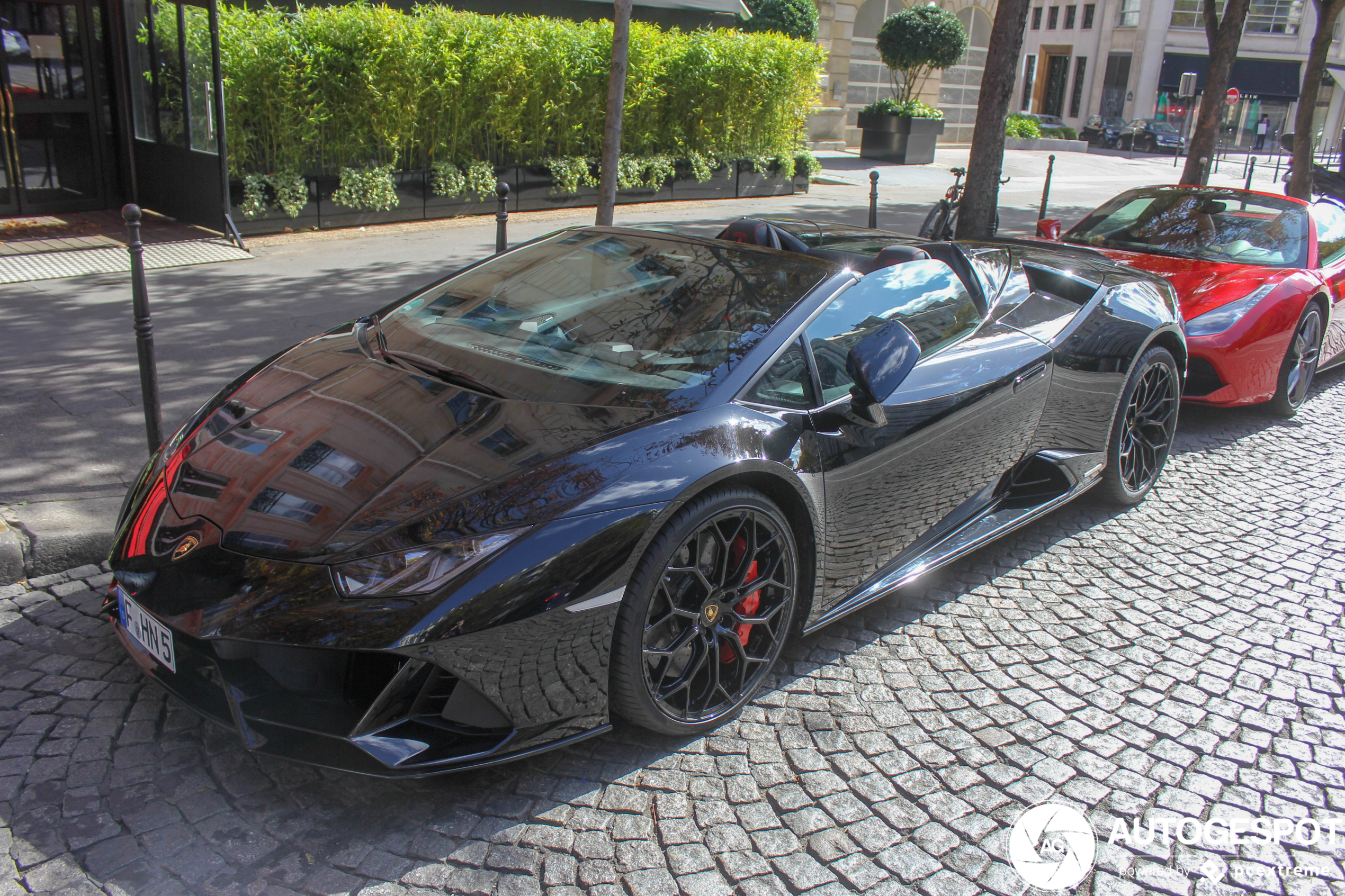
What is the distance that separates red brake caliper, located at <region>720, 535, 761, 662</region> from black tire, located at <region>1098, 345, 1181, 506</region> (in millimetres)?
2388

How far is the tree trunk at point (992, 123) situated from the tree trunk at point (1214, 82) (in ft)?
12.6

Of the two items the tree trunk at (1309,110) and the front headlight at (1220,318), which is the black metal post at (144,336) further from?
the tree trunk at (1309,110)

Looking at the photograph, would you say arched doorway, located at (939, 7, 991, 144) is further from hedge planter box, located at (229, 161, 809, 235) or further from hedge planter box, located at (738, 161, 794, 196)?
hedge planter box, located at (738, 161, 794, 196)

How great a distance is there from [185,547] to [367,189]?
9.40 m

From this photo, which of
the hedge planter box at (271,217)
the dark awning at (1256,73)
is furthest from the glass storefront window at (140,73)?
the dark awning at (1256,73)

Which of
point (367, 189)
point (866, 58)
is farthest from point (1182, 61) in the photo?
point (367, 189)

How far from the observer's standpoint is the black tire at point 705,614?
8.69 feet

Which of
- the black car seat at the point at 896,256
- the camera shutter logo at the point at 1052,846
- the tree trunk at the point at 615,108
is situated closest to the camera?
the camera shutter logo at the point at 1052,846

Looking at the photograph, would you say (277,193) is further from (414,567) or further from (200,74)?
(414,567)

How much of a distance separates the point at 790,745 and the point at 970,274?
2.10 metres

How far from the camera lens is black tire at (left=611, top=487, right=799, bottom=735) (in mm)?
2648

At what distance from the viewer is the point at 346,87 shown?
10.8 meters

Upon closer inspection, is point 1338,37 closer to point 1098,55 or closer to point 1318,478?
point 1098,55

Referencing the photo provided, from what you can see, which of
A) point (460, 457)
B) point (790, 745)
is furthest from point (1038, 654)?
Answer: point (460, 457)
